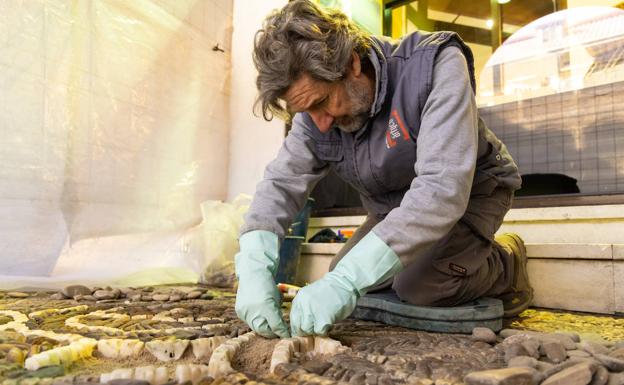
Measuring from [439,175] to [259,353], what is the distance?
64 cm

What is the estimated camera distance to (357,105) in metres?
1.36

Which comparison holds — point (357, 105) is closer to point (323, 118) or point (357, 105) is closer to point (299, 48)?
point (323, 118)

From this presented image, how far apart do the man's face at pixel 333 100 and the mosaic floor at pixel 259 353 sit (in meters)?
0.63

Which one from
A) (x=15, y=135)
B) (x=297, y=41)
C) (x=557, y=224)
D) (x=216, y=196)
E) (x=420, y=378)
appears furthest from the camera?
(x=216, y=196)

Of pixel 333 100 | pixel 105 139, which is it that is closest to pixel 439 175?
pixel 333 100

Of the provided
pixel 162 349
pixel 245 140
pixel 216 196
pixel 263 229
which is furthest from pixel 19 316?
pixel 245 140

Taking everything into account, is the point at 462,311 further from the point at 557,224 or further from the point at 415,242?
the point at 557,224

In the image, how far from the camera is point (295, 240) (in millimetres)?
2602

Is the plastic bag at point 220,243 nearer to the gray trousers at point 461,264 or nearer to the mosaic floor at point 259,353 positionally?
the mosaic floor at point 259,353

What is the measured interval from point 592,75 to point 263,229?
2.17m

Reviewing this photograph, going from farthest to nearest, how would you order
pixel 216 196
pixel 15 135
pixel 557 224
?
pixel 216 196 < pixel 557 224 < pixel 15 135

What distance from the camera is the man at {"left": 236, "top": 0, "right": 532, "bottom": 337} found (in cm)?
117

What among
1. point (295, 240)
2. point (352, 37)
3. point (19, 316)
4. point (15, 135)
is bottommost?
point (19, 316)

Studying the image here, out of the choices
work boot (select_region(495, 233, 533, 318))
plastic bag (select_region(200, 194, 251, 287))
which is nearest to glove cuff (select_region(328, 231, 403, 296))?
work boot (select_region(495, 233, 533, 318))
